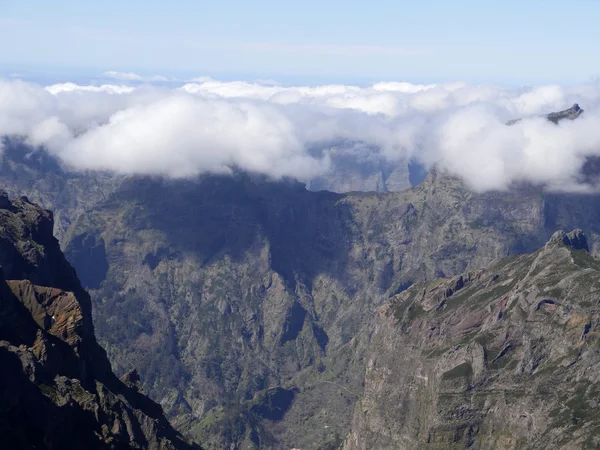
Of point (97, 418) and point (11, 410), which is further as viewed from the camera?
point (97, 418)

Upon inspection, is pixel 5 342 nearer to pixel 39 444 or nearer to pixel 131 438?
pixel 39 444

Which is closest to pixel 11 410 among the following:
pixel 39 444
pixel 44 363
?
pixel 39 444

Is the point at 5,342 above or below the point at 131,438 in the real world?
above

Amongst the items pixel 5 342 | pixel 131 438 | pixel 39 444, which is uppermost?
pixel 5 342

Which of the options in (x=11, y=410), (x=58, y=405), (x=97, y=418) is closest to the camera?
(x=11, y=410)

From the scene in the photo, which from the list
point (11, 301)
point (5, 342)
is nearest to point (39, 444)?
point (5, 342)

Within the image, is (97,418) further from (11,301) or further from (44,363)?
(11,301)

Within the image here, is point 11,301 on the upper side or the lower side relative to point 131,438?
upper

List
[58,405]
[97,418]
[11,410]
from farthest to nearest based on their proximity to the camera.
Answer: [97,418] → [58,405] → [11,410]

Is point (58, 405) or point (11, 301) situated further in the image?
point (11, 301)
